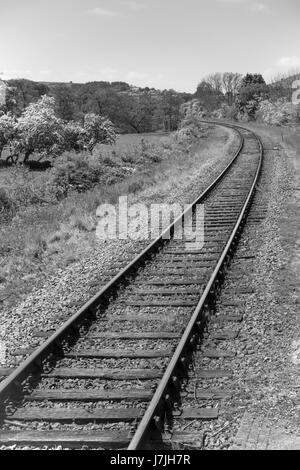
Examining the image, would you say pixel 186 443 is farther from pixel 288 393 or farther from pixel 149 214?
pixel 149 214

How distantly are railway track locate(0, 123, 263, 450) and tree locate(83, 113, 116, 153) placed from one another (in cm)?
2563

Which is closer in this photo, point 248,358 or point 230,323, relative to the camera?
point 248,358

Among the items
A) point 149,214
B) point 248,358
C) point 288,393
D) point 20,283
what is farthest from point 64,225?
point 288,393

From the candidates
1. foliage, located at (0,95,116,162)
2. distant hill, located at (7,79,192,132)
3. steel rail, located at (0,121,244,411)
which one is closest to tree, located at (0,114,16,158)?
foliage, located at (0,95,116,162)

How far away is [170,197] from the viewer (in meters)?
17.3

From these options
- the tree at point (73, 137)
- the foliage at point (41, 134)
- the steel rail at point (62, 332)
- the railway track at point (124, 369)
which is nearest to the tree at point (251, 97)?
the tree at point (73, 137)

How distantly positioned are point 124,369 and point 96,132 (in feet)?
99.3

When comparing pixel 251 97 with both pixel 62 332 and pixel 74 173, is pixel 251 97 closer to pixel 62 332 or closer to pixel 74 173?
pixel 74 173

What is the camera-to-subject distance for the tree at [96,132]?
3447cm

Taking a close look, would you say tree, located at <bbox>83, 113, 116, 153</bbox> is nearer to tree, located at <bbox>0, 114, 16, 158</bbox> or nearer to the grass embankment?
tree, located at <bbox>0, 114, 16, 158</bbox>

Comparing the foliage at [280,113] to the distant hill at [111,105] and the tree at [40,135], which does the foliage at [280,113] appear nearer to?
the distant hill at [111,105]

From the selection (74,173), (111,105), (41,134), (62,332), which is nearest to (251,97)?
(111,105)

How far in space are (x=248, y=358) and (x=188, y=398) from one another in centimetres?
114
